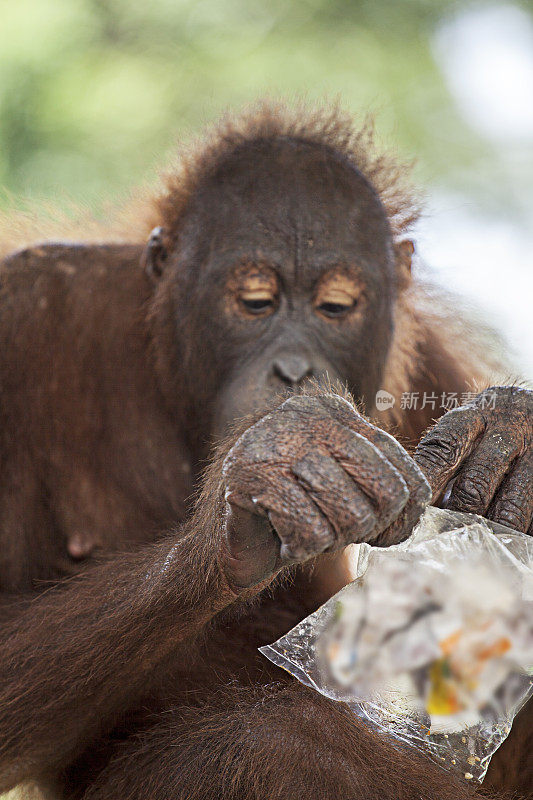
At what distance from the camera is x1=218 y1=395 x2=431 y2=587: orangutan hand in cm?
140

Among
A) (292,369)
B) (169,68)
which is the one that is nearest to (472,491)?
(292,369)

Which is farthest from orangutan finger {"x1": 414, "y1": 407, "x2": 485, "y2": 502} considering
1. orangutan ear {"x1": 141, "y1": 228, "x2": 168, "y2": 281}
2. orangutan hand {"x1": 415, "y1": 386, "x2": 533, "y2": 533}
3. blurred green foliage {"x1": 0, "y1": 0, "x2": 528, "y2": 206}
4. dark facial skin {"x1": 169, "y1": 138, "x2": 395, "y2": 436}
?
blurred green foliage {"x1": 0, "y1": 0, "x2": 528, "y2": 206}

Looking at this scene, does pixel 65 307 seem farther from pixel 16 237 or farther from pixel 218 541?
pixel 218 541

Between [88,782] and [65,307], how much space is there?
4.03 feet

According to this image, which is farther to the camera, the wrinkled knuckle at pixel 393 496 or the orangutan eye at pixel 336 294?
the orangutan eye at pixel 336 294

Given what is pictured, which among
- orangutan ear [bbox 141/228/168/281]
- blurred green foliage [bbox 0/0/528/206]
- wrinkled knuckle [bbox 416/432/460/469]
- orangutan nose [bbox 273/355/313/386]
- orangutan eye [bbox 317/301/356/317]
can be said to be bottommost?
wrinkled knuckle [bbox 416/432/460/469]

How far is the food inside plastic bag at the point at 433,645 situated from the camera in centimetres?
156

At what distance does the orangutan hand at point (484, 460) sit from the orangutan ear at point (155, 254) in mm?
992

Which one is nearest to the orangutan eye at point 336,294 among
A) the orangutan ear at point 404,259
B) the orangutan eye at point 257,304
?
the orangutan eye at point 257,304

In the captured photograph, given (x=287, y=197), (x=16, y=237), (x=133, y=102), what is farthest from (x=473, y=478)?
(x=133, y=102)

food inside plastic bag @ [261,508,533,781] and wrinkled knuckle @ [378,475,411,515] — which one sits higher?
wrinkled knuckle @ [378,475,411,515]

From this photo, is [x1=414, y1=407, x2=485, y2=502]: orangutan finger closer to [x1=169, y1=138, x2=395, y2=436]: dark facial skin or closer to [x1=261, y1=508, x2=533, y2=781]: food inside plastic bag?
[x1=261, y1=508, x2=533, y2=781]: food inside plastic bag

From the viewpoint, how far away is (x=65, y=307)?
246 centimetres

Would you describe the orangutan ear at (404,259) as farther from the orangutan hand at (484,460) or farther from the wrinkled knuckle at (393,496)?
the wrinkled knuckle at (393,496)
